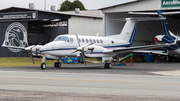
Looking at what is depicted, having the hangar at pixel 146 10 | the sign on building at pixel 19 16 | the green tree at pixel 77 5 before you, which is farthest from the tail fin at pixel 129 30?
the green tree at pixel 77 5

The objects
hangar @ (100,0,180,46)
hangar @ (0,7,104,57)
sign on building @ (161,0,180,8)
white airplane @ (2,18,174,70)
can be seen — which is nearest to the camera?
white airplane @ (2,18,174,70)

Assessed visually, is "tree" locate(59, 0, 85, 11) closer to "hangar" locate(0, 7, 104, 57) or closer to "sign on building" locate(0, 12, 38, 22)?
"hangar" locate(0, 7, 104, 57)

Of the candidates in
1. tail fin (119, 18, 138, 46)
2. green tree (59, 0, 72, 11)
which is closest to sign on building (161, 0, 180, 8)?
tail fin (119, 18, 138, 46)

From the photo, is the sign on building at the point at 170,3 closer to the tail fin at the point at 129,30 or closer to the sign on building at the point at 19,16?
the tail fin at the point at 129,30

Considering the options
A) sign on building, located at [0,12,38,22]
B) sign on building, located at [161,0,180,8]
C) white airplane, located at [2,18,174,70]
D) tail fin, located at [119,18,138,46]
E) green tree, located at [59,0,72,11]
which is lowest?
white airplane, located at [2,18,174,70]

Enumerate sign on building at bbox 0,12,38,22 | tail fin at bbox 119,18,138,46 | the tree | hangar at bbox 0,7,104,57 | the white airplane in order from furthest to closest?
the tree
sign on building at bbox 0,12,38,22
hangar at bbox 0,7,104,57
tail fin at bbox 119,18,138,46
the white airplane

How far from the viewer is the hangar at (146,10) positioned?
139 ft

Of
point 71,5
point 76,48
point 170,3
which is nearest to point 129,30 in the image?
point 76,48

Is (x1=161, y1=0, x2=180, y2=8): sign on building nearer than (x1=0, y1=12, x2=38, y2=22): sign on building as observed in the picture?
Yes

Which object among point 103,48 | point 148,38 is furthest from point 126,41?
point 148,38

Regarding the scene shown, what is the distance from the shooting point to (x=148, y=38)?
54.8m

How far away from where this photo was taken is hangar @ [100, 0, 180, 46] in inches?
1668

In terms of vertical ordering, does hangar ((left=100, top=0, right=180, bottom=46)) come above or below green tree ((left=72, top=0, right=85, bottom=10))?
below

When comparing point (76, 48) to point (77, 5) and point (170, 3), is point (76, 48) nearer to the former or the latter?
point (170, 3)
